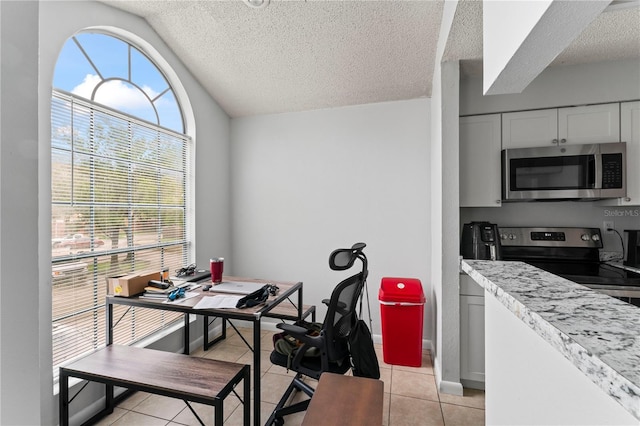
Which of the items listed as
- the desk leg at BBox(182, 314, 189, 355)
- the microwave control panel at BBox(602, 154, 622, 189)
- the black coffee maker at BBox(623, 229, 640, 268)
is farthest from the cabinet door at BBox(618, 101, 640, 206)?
the desk leg at BBox(182, 314, 189, 355)

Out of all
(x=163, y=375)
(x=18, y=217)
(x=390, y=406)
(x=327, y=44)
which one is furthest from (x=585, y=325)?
(x=327, y=44)

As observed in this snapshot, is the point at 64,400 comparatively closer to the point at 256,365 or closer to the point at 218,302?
the point at 218,302

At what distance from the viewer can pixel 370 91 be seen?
9.48 feet

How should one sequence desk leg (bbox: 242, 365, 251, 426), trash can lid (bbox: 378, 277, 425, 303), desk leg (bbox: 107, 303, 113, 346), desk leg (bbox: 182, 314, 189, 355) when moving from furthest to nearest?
desk leg (bbox: 182, 314, 189, 355) < trash can lid (bbox: 378, 277, 425, 303) < desk leg (bbox: 107, 303, 113, 346) < desk leg (bbox: 242, 365, 251, 426)

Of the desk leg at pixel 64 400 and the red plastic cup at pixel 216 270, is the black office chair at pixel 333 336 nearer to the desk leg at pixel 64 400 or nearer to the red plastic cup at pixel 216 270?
the red plastic cup at pixel 216 270

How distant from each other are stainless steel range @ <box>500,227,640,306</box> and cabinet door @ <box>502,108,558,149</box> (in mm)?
730

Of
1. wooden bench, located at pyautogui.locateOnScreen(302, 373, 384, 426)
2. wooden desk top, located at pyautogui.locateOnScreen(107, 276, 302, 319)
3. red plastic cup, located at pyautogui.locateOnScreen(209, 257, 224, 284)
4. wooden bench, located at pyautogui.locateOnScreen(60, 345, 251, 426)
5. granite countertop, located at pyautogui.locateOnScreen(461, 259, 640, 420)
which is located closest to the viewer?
granite countertop, located at pyautogui.locateOnScreen(461, 259, 640, 420)

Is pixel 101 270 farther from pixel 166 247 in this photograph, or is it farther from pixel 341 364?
pixel 341 364

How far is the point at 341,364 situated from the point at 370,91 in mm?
2465

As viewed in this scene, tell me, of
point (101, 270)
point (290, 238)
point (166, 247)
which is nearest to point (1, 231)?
point (101, 270)

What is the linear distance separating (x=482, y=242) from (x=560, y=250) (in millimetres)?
740

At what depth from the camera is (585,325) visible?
1.56ft

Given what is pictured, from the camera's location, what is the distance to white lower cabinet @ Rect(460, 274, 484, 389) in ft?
7.17

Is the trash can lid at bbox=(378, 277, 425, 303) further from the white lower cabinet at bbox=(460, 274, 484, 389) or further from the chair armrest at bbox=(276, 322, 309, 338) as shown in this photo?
the chair armrest at bbox=(276, 322, 309, 338)
